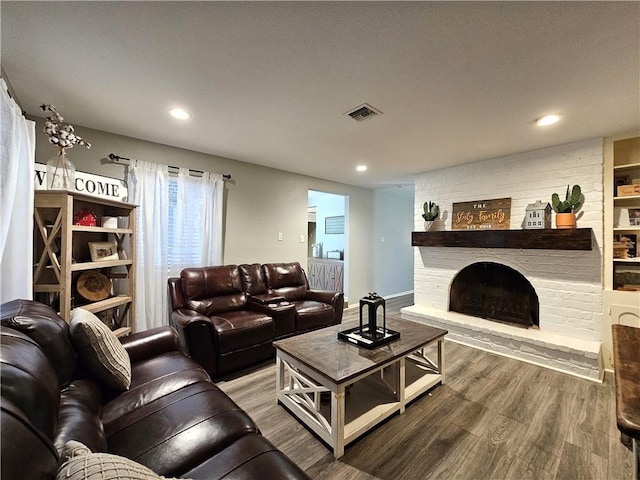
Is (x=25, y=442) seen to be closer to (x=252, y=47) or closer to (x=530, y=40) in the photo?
(x=252, y=47)

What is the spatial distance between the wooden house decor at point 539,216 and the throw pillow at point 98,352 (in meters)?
3.88

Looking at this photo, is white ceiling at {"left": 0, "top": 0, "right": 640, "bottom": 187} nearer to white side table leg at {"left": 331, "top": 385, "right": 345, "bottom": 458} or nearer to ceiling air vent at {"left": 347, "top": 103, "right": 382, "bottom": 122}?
ceiling air vent at {"left": 347, "top": 103, "right": 382, "bottom": 122}

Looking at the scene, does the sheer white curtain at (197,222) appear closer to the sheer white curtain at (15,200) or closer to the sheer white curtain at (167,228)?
the sheer white curtain at (167,228)

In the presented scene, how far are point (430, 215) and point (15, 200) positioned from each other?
417 cm

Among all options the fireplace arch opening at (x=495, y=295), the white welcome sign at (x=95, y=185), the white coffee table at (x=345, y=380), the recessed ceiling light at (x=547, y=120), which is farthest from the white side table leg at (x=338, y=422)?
the fireplace arch opening at (x=495, y=295)

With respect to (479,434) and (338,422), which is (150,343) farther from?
(479,434)

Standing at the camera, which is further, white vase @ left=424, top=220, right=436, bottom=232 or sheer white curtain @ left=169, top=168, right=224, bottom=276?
white vase @ left=424, top=220, right=436, bottom=232

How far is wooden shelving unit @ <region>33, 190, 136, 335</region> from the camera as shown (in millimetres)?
1917

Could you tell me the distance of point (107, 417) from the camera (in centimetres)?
126

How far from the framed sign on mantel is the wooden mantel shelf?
0.69 ft

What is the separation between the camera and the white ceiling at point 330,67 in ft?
4.08

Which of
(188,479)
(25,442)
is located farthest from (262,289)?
(25,442)

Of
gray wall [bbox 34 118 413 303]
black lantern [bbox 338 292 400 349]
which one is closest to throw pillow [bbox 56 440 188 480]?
black lantern [bbox 338 292 400 349]

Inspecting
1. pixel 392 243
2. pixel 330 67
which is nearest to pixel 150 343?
pixel 330 67
